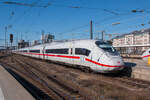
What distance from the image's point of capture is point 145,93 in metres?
6.96

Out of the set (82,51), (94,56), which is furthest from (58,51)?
(94,56)

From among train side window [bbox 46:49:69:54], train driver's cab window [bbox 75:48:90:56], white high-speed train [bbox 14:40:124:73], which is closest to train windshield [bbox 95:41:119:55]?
white high-speed train [bbox 14:40:124:73]

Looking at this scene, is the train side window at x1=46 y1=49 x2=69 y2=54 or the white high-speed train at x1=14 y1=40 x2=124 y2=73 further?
the train side window at x1=46 y1=49 x2=69 y2=54

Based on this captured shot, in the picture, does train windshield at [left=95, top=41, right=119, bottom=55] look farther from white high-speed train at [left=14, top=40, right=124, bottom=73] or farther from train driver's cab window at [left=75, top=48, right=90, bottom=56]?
train driver's cab window at [left=75, top=48, right=90, bottom=56]

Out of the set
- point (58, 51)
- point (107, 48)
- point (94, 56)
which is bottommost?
point (94, 56)

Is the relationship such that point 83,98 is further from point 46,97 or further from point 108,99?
point 46,97

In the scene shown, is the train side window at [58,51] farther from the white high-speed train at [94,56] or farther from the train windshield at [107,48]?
the train windshield at [107,48]

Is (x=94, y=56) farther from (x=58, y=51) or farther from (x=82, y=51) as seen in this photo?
(x=58, y=51)

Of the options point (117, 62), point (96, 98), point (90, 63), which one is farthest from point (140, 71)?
point (96, 98)

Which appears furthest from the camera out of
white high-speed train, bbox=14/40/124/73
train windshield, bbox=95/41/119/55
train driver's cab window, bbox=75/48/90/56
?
train driver's cab window, bbox=75/48/90/56

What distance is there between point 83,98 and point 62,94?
1.05m

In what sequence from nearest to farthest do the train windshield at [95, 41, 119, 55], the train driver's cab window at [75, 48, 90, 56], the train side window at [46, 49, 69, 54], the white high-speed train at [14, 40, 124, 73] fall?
the white high-speed train at [14, 40, 124, 73], the train windshield at [95, 41, 119, 55], the train driver's cab window at [75, 48, 90, 56], the train side window at [46, 49, 69, 54]

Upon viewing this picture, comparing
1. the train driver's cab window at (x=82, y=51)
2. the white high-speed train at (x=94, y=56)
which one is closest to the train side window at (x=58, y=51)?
the white high-speed train at (x=94, y=56)

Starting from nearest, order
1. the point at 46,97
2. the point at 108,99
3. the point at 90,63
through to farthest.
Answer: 1. the point at 108,99
2. the point at 46,97
3. the point at 90,63
